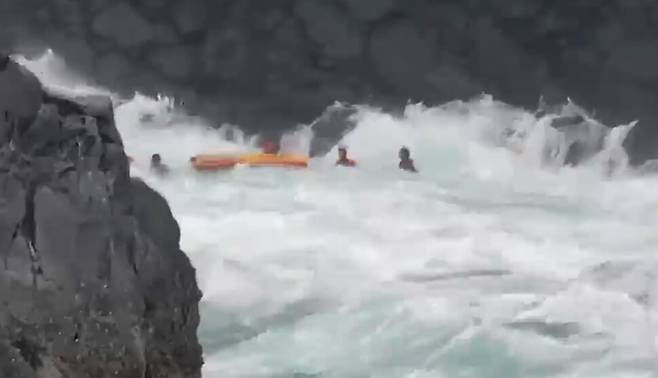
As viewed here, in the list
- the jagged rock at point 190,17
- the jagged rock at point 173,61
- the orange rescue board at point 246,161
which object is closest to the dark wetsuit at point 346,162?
the orange rescue board at point 246,161

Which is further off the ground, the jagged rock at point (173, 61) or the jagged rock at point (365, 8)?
the jagged rock at point (365, 8)

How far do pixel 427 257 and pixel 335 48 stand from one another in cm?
415

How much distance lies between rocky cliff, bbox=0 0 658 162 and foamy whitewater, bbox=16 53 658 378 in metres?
0.54

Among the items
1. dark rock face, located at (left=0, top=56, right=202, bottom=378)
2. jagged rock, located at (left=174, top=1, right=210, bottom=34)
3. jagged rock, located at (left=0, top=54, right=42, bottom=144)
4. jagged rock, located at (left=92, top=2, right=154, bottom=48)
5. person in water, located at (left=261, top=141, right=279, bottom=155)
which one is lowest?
dark rock face, located at (left=0, top=56, right=202, bottom=378)

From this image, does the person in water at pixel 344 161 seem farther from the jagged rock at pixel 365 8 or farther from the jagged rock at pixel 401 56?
the jagged rock at pixel 365 8

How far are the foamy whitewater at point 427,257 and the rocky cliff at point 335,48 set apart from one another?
54 cm

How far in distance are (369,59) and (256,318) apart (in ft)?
16.8

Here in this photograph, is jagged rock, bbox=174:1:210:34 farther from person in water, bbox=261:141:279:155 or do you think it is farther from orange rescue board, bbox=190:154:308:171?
orange rescue board, bbox=190:154:308:171

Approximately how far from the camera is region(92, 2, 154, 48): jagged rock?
9.80m

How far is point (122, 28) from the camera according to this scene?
981 centimetres

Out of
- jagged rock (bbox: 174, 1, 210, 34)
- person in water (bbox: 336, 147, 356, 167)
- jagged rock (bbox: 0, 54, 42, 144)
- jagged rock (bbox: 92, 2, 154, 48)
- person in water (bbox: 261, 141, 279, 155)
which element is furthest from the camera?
jagged rock (bbox: 174, 1, 210, 34)

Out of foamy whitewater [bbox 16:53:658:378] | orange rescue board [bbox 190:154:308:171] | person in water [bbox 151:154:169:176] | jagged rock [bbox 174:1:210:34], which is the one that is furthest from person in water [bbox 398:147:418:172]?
jagged rock [bbox 174:1:210:34]

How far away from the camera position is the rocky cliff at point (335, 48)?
966 centimetres

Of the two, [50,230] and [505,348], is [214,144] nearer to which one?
[505,348]
